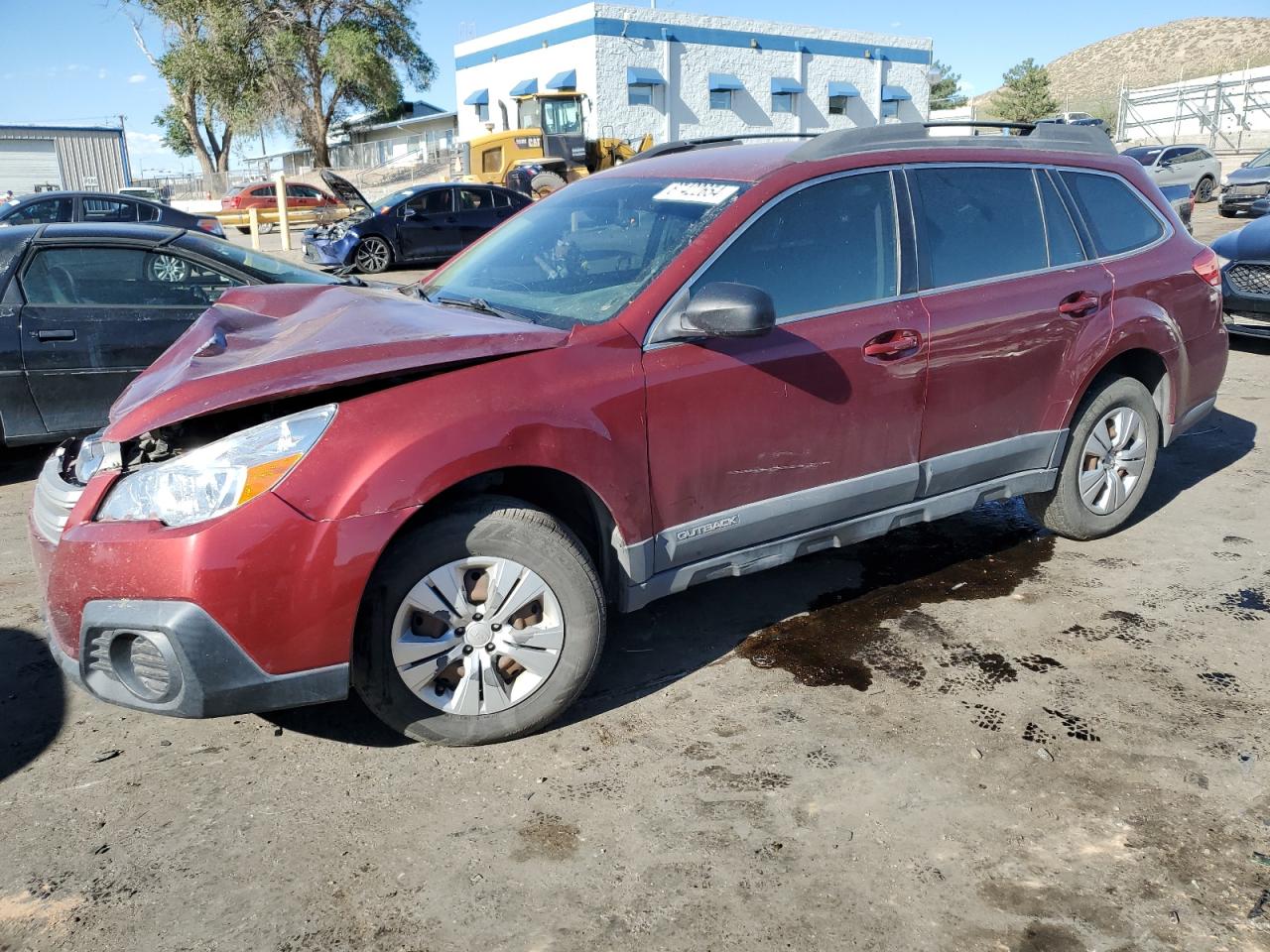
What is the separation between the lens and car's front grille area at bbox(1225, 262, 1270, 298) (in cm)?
819

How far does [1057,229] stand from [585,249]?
2.06 metres

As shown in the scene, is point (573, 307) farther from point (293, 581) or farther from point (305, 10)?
point (305, 10)

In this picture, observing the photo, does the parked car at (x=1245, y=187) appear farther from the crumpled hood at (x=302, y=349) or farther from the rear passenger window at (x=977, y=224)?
the crumpled hood at (x=302, y=349)

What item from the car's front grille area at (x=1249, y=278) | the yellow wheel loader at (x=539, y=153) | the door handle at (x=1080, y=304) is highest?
the yellow wheel loader at (x=539, y=153)

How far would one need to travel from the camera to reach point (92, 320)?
18.7ft

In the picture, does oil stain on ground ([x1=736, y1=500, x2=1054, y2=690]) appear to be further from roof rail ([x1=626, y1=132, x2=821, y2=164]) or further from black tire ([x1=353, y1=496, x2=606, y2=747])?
roof rail ([x1=626, y1=132, x2=821, y2=164])

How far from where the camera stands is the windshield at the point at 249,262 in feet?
20.1

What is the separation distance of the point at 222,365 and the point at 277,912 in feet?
4.88

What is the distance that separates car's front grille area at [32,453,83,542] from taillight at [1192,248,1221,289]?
4.77m

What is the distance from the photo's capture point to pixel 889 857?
2555 millimetres

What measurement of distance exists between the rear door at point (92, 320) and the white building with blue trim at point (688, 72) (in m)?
30.1

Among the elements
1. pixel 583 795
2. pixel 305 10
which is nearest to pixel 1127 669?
→ pixel 583 795

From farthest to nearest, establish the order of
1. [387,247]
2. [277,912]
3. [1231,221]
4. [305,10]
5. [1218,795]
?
[305,10], [1231,221], [387,247], [1218,795], [277,912]

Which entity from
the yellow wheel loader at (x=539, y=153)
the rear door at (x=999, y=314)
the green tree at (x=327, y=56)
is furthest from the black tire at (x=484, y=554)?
the green tree at (x=327, y=56)
